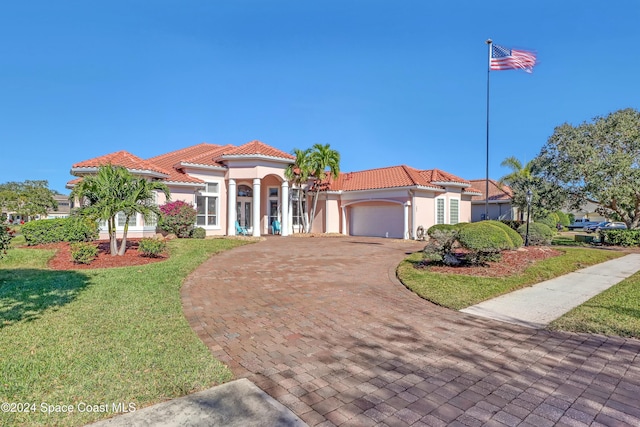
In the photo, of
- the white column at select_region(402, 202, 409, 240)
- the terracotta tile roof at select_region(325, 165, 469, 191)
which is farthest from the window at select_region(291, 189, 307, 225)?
the white column at select_region(402, 202, 409, 240)

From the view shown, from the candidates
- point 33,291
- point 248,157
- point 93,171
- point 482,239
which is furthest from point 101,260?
point 482,239

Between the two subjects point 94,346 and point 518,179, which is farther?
point 518,179

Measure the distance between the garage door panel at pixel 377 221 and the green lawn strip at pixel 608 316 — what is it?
15.9 m

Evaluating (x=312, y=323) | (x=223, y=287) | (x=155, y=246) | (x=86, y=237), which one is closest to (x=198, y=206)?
(x=86, y=237)

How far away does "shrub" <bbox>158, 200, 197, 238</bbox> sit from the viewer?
17969 mm

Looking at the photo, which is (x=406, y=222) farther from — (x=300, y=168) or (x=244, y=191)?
(x=244, y=191)

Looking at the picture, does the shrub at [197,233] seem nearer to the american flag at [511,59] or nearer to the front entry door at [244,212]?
the front entry door at [244,212]

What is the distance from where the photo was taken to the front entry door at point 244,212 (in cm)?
2411

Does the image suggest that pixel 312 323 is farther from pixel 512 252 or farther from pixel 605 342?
pixel 512 252

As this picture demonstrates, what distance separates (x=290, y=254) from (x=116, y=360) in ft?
33.2

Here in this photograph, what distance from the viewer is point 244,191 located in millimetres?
24375

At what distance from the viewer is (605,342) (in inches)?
203

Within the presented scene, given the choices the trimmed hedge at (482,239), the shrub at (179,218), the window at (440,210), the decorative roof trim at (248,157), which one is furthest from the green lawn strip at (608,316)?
the decorative roof trim at (248,157)

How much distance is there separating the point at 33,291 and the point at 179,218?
10956 millimetres
